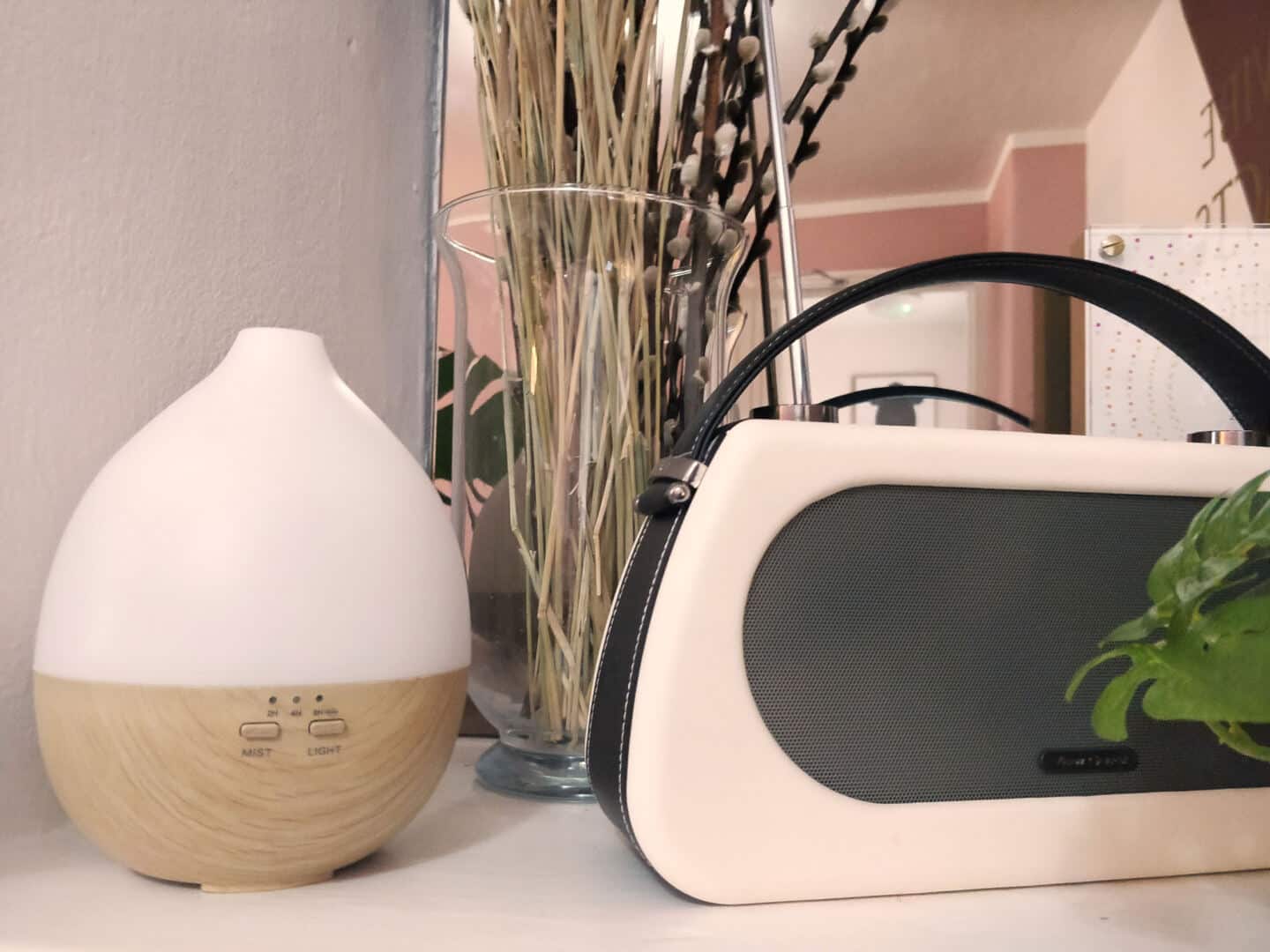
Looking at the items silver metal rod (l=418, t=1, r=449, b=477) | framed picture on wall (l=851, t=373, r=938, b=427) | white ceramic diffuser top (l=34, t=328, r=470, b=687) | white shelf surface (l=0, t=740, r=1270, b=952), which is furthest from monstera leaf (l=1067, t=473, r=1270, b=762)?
silver metal rod (l=418, t=1, r=449, b=477)

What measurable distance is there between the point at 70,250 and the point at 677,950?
0.42 metres

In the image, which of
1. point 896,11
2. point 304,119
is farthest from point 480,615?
point 896,11

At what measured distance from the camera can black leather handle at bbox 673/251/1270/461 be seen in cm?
44

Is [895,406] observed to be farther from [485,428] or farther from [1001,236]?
[485,428]

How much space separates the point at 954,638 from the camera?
0.43 meters

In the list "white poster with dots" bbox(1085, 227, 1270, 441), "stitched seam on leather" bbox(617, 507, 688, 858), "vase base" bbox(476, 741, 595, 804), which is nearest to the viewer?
"stitched seam on leather" bbox(617, 507, 688, 858)

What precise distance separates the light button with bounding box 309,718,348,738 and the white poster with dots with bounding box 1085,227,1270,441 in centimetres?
64

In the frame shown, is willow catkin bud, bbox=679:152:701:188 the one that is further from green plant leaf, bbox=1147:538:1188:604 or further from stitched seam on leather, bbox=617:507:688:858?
green plant leaf, bbox=1147:538:1188:604

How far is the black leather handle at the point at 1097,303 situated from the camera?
1.43 feet

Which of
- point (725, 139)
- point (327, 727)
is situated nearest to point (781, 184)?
point (725, 139)

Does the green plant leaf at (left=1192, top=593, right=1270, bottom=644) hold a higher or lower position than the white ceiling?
lower

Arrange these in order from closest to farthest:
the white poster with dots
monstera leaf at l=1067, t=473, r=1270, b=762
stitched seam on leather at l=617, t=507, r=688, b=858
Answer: monstera leaf at l=1067, t=473, r=1270, b=762
stitched seam on leather at l=617, t=507, r=688, b=858
the white poster with dots

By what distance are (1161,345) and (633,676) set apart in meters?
0.58

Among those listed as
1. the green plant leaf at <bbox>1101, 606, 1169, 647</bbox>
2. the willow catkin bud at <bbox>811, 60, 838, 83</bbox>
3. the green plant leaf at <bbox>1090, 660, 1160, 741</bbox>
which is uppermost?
the willow catkin bud at <bbox>811, 60, 838, 83</bbox>
